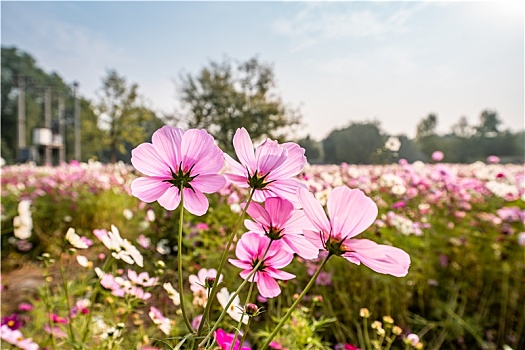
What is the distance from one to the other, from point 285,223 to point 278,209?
0.01m

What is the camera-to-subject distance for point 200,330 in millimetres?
256

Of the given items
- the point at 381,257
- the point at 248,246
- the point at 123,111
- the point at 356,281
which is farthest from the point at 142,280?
the point at 123,111

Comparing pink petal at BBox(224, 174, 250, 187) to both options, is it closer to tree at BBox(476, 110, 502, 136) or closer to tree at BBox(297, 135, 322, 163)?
tree at BBox(297, 135, 322, 163)

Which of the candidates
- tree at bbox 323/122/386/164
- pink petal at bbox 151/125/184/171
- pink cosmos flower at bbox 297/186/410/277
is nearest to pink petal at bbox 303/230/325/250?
pink cosmos flower at bbox 297/186/410/277

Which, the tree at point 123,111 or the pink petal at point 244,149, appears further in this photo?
the tree at point 123,111

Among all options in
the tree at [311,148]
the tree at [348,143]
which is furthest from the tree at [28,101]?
the tree at [311,148]

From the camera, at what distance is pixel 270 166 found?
280 millimetres

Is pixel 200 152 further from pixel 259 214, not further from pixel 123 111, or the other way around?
pixel 123 111

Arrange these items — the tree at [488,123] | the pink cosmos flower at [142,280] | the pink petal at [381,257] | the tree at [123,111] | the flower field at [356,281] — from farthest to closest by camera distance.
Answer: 1. the tree at [488,123]
2. the tree at [123,111]
3. the flower field at [356,281]
4. the pink cosmos flower at [142,280]
5. the pink petal at [381,257]

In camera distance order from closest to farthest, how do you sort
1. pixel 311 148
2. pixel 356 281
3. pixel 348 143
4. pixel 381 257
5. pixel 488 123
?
pixel 381 257, pixel 356 281, pixel 311 148, pixel 348 143, pixel 488 123

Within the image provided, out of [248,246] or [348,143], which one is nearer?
[248,246]

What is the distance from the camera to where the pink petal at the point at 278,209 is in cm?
27

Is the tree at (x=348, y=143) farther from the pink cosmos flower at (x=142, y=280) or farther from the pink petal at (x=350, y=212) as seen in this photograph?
the pink petal at (x=350, y=212)

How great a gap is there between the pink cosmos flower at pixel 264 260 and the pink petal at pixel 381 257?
6 cm
